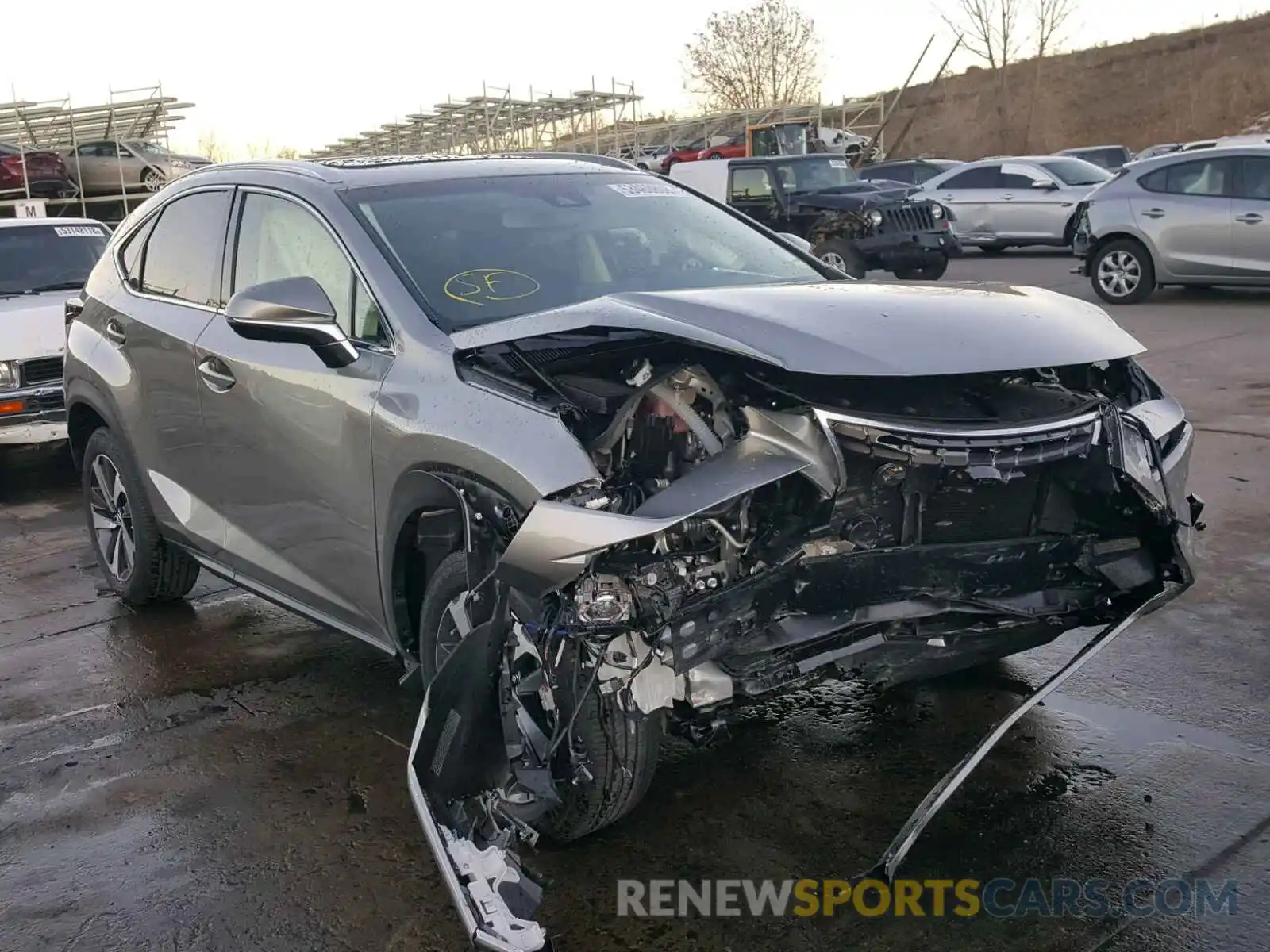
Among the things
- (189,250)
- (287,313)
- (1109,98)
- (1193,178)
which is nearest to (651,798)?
(287,313)

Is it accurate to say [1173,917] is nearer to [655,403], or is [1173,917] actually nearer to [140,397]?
[655,403]

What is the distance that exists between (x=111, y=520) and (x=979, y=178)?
1646 cm

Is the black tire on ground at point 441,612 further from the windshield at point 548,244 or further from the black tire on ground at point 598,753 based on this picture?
the windshield at point 548,244

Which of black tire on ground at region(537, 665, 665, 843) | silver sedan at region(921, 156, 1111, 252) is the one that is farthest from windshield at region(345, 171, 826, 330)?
silver sedan at region(921, 156, 1111, 252)

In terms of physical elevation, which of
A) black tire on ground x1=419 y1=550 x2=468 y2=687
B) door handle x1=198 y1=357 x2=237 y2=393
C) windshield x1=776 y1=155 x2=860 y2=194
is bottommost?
black tire on ground x1=419 y1=550 x2=468 y2=687

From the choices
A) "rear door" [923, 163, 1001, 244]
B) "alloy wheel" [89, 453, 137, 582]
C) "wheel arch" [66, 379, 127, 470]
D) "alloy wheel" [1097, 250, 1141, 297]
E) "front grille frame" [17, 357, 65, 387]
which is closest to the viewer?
"wheel arch" [66, 379, 127, 470]

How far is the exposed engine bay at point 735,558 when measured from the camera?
9.27 feet

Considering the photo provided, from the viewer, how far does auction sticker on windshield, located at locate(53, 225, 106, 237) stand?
9.90 metres

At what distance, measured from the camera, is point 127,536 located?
5.51 m

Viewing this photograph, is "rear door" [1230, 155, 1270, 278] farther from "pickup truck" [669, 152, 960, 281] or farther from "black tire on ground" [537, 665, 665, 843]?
"black tire on ground" [537, 665, 665, 843]

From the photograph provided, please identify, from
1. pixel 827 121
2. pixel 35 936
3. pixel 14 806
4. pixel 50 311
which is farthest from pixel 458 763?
pixel 827 121

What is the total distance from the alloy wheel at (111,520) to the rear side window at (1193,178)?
11248 millimetres

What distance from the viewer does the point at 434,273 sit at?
3752 millimetres

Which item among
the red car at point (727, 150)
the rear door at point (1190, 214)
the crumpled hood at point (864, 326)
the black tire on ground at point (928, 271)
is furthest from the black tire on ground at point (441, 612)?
the red car at point (727, 150)
